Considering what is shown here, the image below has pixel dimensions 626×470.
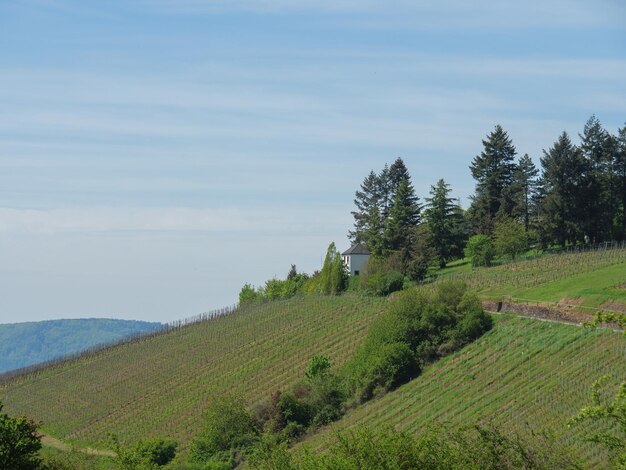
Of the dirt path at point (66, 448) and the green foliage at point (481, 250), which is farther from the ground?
the green foliage at point (481, 250)

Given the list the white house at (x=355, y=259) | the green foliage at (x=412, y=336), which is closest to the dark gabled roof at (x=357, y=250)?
the white house at (x=355, y=259)

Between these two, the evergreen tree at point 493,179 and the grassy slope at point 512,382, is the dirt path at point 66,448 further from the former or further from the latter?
the evergreen tree at point 493,179

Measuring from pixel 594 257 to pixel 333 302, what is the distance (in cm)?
2425

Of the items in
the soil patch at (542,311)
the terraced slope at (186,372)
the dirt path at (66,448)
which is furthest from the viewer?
the terraced slope at (186,372)

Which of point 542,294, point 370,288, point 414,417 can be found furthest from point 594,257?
point 414,417

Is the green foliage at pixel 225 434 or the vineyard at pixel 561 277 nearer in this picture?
the green foliage at pixel 225 434

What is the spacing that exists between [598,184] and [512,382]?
1605 inches

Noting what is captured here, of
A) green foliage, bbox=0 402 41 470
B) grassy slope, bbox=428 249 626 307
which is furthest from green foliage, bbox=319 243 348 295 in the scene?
green foliage, bbox=0 402 41 470

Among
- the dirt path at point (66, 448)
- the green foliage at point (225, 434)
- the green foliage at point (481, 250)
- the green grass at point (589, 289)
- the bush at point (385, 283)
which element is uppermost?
the green foliage at point (481, 250)

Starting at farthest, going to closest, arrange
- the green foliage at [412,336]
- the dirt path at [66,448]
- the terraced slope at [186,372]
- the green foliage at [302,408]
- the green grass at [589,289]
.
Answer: the terraced slope at [186,372], the dirt path at [66,448], the green foliage at [412,336], the green foliage at [302,408], the green grass at [589,289]

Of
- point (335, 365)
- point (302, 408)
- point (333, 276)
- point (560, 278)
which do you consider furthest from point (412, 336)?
point (333, 276)

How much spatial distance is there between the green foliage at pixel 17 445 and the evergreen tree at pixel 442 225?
67.8 m

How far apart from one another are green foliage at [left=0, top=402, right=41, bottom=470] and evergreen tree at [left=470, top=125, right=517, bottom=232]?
70.9 meters

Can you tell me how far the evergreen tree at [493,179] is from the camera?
9731 cm
